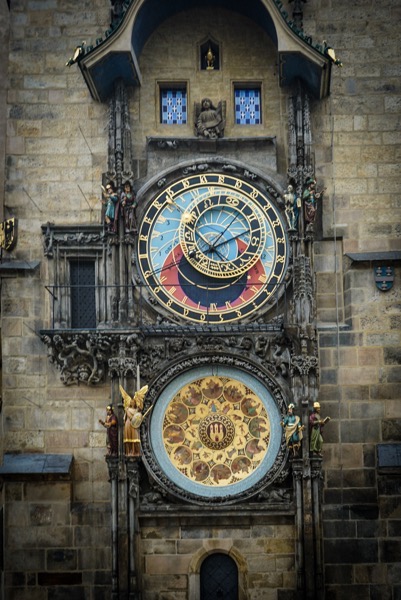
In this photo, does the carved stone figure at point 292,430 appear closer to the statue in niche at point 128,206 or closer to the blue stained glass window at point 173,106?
the statue in niche at point 128,206

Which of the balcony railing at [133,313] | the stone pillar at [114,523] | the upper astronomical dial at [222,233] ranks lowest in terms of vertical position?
the stone pillar at [114,523]

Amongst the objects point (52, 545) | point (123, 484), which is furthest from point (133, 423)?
point (52, 545)

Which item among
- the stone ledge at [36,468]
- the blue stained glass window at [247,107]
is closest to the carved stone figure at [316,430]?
the stone ledge at [36,468]

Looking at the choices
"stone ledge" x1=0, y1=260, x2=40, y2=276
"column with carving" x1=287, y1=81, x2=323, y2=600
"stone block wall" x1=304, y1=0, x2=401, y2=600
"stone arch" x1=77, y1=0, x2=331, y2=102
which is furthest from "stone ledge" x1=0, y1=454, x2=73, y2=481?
"stone arch" x1=77, y1=0, x2=331, y2=102

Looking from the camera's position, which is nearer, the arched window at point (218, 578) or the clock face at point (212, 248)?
the arched window at point (218, 578)

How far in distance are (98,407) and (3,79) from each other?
189 inches

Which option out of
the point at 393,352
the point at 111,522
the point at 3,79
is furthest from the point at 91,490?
the point at 3,79

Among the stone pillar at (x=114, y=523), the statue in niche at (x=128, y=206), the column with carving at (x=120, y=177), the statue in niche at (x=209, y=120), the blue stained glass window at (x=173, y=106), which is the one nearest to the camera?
the stone pillar at (x=114, y=523)

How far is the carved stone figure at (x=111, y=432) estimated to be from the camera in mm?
16766

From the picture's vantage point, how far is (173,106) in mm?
18000

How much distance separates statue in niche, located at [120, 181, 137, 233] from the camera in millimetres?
17391

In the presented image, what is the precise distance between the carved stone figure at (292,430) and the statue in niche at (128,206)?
3.11 m

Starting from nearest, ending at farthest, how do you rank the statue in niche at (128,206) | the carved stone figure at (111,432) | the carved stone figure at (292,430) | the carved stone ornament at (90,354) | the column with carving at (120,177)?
the carved stone figure at (292,430)
the carved stone figure at (111,432)
the carved stone ornament at (90,354)
the column with carving at (120,177)
the statue in niche at (128,206)

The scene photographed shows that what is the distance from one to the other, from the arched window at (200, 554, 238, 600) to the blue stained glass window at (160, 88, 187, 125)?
225 inches
